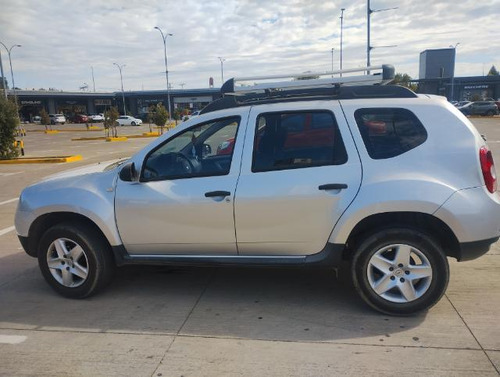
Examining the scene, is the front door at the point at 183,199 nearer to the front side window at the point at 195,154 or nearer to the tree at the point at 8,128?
the front side window at the point at 195,154

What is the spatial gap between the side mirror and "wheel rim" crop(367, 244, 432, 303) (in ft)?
6.98

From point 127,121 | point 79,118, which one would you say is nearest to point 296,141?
point 127,121

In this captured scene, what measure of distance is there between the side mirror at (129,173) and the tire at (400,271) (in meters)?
2.01

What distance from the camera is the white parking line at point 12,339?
11.2ft

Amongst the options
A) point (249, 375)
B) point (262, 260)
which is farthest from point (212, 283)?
point (249, 375)

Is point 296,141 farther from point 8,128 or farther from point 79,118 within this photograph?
point 79,118

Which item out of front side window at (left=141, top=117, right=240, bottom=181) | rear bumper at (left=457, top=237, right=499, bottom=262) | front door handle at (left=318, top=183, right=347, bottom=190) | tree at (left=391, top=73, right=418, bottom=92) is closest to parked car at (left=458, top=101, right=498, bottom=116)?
tree at (left=391, top=73, right=418, bottom=92)

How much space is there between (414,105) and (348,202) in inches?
37.8

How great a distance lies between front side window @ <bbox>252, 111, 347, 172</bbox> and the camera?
3586 millimetres

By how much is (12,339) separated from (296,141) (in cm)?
277

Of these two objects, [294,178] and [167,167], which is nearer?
[294,178]

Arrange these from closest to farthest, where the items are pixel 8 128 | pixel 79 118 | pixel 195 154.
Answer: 1. pixel 195 154
2. pixel 8 128
3. pixel 79 118

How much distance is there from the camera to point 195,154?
4.08 m

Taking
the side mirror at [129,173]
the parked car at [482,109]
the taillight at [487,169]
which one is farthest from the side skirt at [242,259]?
the parked car at [482,109]
